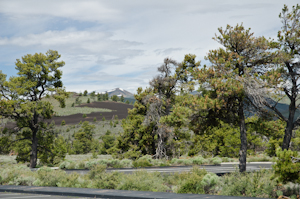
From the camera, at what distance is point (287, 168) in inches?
333

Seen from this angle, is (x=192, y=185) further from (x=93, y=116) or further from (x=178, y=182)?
(x=93, y=116)

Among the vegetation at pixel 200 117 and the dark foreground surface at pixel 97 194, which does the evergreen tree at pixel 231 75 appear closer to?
the vegetation at pixel 200 117

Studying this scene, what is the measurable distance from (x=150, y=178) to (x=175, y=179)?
1.23 meters

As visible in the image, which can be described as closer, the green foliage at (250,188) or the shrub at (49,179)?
the green foliage at (250,188)

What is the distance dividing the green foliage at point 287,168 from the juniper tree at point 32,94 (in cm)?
2318

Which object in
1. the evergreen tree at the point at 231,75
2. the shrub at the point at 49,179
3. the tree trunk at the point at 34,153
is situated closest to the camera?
the shrub at the point at 49,179

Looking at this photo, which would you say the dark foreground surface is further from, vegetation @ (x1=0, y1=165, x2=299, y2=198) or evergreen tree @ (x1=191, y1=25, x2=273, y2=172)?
evergreen tree @ (x1=191, y1=25, x2=273, y2=172)

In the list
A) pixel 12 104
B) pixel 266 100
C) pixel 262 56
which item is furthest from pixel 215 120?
pixel 12 104

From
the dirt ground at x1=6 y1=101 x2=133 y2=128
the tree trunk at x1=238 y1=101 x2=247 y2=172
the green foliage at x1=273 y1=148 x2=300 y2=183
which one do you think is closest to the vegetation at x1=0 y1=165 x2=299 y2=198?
the green foliage at x1=273 y1=148 x2=300 y2=183

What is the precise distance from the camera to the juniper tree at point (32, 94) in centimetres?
2688

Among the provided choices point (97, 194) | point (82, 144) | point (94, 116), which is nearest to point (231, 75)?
point (97, 194)

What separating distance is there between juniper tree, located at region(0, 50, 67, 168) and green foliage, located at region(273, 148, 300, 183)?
Answer: 913 inches

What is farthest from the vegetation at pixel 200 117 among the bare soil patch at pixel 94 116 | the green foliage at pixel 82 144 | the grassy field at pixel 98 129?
the bare soil patch at pixel 94 116

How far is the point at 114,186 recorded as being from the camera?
40.1ft
